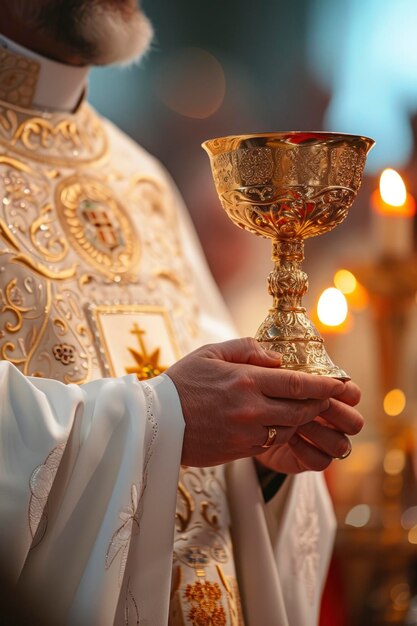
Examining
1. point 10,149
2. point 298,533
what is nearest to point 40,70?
point 10,149

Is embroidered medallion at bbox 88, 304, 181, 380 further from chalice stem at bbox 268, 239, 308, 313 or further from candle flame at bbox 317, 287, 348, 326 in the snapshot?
candle flame at bbox 317, 287, 348, 326

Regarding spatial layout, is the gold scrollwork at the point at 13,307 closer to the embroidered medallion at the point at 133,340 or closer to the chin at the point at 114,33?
the embroidered medallion at the point at 133,340

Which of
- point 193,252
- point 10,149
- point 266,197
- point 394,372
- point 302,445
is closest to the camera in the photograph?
point 266,197

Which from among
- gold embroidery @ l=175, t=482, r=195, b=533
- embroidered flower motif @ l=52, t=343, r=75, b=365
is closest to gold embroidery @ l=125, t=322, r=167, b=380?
embroidered flower motif @ l=52, t=343, r=75, b=365

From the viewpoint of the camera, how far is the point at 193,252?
3039mm

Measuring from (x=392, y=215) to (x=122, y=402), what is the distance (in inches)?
68.0

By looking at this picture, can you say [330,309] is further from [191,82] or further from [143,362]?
[191,82]

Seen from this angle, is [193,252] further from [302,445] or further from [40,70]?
[302,445]

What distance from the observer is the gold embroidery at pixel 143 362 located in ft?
7.63

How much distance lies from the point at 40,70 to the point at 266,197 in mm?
828

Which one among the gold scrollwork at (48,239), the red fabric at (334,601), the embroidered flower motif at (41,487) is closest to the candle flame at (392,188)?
the gold scrollwork at (48,239)

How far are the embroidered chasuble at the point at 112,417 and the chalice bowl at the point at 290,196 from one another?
25cm

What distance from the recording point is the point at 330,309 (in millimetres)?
2908

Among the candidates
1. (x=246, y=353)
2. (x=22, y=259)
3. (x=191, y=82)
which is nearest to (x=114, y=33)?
(x=22, y=259)
